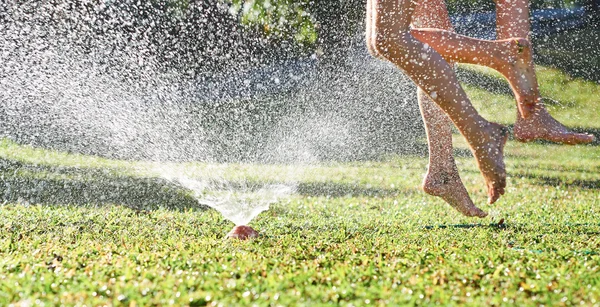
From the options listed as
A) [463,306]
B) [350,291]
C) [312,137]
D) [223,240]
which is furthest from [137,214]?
[312,137]

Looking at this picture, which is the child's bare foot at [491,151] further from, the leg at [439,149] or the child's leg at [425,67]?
the leg at [439,149]

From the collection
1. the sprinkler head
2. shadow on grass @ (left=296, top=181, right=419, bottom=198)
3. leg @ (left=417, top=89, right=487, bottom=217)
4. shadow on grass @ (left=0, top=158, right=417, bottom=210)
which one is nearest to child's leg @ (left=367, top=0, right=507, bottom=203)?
leg @ (left=417, top=89, right=487, bottom=217)

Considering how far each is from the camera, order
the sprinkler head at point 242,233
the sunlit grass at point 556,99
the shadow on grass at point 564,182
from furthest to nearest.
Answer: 1. the sunlit grass at point 556,99
2. the shadow on grass at point 564,182
3. the sprinkler head at point 242,233

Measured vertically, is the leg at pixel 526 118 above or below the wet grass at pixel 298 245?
above

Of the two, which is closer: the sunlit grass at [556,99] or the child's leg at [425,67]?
the child's leg at [425,67]

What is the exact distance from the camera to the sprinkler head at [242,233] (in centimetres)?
384

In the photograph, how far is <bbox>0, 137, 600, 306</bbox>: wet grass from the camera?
8.52 ft

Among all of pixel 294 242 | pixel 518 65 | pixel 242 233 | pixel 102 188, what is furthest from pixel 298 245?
pixel 102 188

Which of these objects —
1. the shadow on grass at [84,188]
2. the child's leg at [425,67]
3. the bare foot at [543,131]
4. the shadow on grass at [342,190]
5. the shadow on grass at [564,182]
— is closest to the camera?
the child's leg at [425,67]

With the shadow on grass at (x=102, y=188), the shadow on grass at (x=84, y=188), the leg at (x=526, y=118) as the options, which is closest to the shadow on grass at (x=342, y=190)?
the shadow on grass at (x=102, y=188)

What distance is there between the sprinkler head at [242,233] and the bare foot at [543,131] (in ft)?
4.75

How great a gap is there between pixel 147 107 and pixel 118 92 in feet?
2.77

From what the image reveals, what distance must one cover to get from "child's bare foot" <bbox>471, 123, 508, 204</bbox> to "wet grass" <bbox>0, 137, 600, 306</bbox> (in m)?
0.36

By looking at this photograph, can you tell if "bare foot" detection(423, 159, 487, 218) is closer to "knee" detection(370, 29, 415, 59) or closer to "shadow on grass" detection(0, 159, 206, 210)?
"knee" detection(370, 29, 415, 59)
